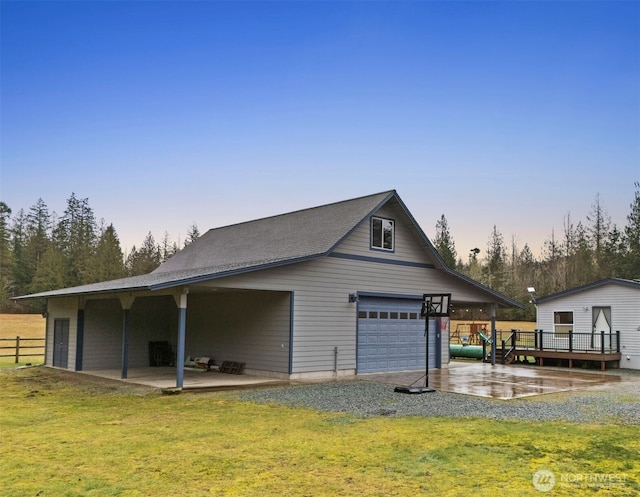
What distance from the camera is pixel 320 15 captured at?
55.3 feet

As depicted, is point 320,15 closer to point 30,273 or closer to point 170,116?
point 170,116

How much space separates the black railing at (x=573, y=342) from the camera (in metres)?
20.9

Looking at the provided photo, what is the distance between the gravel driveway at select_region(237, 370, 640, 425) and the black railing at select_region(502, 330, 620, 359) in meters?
7.11

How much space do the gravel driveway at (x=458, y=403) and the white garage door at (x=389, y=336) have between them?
314cm

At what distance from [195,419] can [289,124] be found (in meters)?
14.4

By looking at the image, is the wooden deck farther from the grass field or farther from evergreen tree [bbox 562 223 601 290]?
evergreen tree [bbox 562 223 601 290]

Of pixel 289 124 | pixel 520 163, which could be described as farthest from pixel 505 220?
pixel 289 124

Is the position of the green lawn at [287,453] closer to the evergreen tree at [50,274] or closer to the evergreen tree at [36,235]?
the evergreen tree at [50,274]

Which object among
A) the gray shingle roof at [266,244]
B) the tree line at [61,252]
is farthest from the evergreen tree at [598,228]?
the tree line at [61,252]

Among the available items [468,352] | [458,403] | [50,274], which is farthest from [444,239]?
[458,403]

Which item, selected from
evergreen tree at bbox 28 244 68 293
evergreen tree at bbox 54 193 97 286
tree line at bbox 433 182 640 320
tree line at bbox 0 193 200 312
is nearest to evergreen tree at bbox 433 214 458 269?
tree line at bbox 433 182 640 320

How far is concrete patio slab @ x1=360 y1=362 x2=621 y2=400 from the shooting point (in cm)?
1340

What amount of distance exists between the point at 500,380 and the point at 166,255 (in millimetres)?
53615

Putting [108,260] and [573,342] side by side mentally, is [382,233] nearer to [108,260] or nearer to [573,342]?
[573,342]
